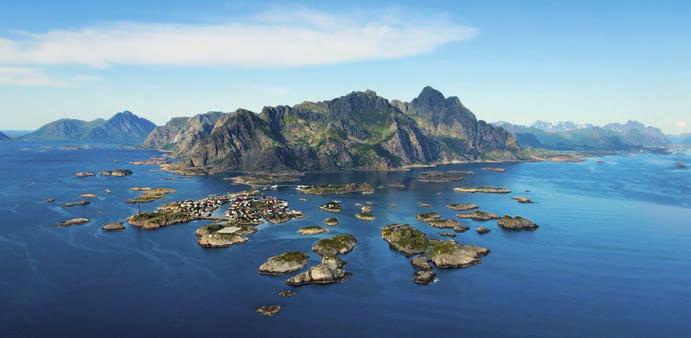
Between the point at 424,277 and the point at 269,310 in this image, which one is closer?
the point at 269,310

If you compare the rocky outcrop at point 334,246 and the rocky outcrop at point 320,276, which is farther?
the rocky outcrop at point 334,246

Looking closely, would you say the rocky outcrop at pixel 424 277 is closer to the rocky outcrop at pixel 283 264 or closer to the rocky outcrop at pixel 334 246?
the rocky outcrop at pixel 334 246

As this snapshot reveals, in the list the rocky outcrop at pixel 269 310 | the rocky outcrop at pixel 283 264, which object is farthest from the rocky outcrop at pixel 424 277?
the rocky outcrop at pixel 269 310

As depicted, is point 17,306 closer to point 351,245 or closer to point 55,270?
point 55,270

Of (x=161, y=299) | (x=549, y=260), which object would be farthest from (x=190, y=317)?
(x=549, y=260)

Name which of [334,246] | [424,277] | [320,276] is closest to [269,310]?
[320,276]

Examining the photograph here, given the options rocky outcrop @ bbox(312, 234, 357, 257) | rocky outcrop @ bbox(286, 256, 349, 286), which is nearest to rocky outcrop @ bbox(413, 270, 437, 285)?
rocky outcrop @ bbox(286, 256, 349, 286)

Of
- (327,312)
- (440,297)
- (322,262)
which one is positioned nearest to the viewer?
(327,312)

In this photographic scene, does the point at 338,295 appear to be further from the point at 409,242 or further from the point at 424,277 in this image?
the point at 409,242
